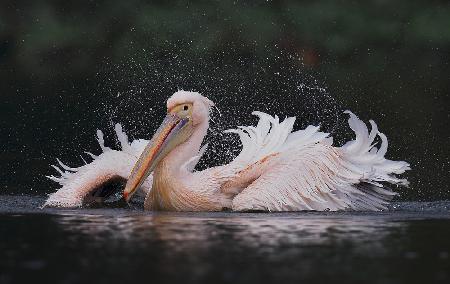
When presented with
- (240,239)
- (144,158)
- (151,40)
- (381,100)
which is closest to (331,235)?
(240,239)

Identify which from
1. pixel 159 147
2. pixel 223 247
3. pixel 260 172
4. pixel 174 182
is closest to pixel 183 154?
pixel 159 147

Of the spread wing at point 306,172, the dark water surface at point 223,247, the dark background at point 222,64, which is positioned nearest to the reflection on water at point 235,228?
the dark water surface at point 223,247

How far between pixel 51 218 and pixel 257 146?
6.44 ft

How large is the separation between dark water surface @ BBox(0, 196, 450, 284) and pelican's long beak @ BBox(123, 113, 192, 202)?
56 cm

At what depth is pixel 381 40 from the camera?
66.5 feet

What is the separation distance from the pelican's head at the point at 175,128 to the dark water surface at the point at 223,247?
72 cm

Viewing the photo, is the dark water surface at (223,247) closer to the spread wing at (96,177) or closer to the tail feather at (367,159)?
the tail feather at (367,159)

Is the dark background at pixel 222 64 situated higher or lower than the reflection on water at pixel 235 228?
higher

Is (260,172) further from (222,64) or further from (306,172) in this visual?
(222,64)

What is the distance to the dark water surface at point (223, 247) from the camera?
6.46 m

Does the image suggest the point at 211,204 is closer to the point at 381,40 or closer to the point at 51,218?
the point at 51,218

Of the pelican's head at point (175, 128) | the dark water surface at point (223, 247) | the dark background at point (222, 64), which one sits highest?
the dark background at point (222, 64)

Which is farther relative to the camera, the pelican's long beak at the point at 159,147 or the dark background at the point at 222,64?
the dark background at the point at 222,64

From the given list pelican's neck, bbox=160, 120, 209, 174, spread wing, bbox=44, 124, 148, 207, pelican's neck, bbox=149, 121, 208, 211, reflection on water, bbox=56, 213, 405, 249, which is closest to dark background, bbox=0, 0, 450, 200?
spread wing, bbox=44, 124, 148, 207
